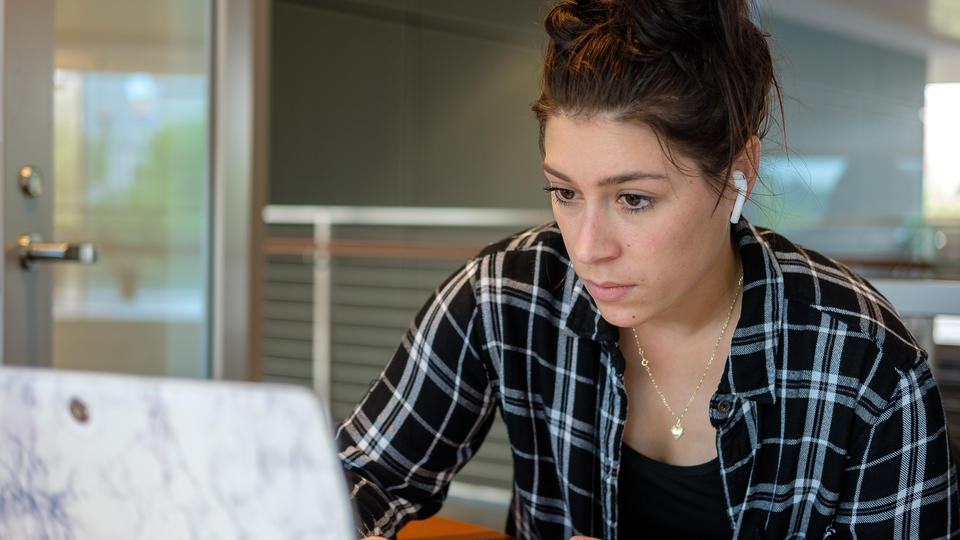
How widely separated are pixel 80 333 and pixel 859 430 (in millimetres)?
1566

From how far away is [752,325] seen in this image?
1095 mm

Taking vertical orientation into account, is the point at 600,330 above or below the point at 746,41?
below

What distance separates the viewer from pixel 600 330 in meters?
1.14

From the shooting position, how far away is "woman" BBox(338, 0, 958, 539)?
95cm

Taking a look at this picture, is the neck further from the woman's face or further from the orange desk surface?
the orange desk surface

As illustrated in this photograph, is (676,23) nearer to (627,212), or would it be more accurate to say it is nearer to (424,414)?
(627,212)

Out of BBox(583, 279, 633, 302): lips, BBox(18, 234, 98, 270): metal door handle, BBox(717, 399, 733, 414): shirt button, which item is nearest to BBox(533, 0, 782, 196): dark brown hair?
BBox(583, 279, 633, 302): lips

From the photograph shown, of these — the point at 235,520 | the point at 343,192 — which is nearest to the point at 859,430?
the point at 235,520

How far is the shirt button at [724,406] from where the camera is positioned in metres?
1.07

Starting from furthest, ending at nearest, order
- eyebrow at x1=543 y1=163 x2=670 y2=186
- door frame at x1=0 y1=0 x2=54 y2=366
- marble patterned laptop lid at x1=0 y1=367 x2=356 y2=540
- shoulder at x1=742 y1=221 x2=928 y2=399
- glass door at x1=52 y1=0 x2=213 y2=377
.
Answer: glass door at x1=52 y1=0 x2=213 y2=377 < door frame at x1=0 y1=0 x2=54 y2=366 < shoulder at x1=742 y1=221 x2=928 y2=399 < eyebrow at x1=543 y1=163 x2=670 y2=186 < marble patterned laptop lid at x1=0 y1=367 x2=356 y2=540

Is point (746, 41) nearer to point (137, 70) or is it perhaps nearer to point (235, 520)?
point (235, 520)

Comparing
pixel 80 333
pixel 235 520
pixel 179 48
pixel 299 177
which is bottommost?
pixel 80 333

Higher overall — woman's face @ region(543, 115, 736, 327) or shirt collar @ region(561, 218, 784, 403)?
woman's face @ region(543, 115, 736, 327)

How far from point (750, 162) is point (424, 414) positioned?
1.51 feet
